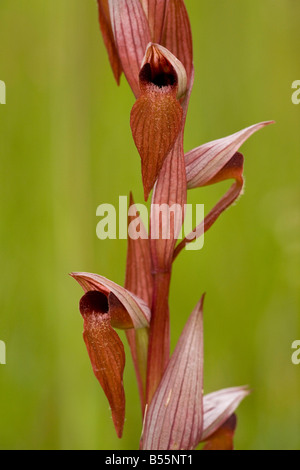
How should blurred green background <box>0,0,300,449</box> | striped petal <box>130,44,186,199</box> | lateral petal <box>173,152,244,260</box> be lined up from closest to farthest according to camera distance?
striped petal <box>130,44,186,199</box> < lateral petal <box>173,152,244,260</box> < blurred green background <box>0,0,300,449</box>

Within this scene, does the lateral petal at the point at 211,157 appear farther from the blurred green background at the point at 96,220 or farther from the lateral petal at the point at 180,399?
the blurred green background at the point at 96,220

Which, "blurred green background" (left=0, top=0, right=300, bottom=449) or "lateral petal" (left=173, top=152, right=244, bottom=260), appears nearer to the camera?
"lateral petal" (left=173, top=152, right=244, bottom=260)

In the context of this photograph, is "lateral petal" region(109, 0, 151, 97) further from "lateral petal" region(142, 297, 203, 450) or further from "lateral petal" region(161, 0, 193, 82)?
"lateral petal" region(142, 297, 203, 450)

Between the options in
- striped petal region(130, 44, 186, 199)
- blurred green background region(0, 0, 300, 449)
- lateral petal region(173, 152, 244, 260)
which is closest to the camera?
striped petal region(130, 44, 186, 199)

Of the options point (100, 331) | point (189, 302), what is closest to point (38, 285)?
point (189, 302)

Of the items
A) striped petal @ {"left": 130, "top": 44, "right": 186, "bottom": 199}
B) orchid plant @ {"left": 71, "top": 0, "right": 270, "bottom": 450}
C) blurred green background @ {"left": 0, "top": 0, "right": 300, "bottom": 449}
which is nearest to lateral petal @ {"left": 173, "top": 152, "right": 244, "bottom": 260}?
orchid plant @ {"left": 71, "top": 0, "right": 270, "bottom": 450}

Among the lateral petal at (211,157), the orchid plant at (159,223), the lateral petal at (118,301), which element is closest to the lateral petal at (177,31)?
the orchid plant at (159,223)

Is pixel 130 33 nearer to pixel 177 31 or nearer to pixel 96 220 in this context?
pixel 177 31
